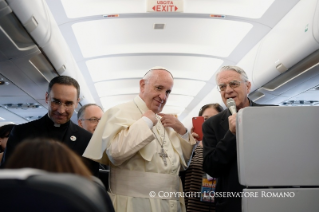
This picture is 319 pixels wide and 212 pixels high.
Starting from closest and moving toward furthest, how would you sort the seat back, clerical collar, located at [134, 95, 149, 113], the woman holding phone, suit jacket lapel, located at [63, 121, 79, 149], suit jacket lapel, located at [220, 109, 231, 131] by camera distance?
the seat back
suit jacket lapel, located at [220, 109, 231, 131]
clerical collar, located at [134, 95, 149, 113]
suit jacket lapel, located at [63, 121, 79, 149]
the woman holding phone

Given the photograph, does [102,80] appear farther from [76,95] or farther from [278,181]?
[278,181]

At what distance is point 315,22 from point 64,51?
361 cm

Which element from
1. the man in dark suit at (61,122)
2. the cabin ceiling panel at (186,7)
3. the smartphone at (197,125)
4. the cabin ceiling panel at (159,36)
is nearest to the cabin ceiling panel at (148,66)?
the cabin ceiling panel at (159,36)

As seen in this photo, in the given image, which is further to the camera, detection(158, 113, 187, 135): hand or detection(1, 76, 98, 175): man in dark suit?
detection(1, 76, 98, 175): man in dark suit

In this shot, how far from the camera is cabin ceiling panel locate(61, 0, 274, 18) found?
4.62 m

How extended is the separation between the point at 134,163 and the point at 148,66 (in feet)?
16.0

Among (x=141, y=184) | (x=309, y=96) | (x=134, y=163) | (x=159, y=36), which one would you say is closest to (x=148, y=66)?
(x=159, y=36)

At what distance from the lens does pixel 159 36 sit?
5.71 meters

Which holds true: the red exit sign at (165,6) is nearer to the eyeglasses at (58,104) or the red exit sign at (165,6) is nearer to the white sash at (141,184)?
the eyeglasses at (58,104)

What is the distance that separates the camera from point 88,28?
5.38m

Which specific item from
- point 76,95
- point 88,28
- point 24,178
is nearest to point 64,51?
point 88,28

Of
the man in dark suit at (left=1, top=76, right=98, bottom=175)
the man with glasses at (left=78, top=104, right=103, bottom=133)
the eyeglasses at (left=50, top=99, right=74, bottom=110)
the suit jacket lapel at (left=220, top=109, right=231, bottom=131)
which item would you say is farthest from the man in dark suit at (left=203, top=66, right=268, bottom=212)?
the man with glasses at (left=78, top=104, right=103, bottom=133)

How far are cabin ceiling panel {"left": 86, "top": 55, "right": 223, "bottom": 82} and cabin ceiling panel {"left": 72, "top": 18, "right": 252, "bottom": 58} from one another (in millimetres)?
436

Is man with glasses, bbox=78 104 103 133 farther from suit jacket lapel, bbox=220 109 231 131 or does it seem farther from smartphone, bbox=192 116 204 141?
suit jacket lapel, bbox=220 109 231 131
